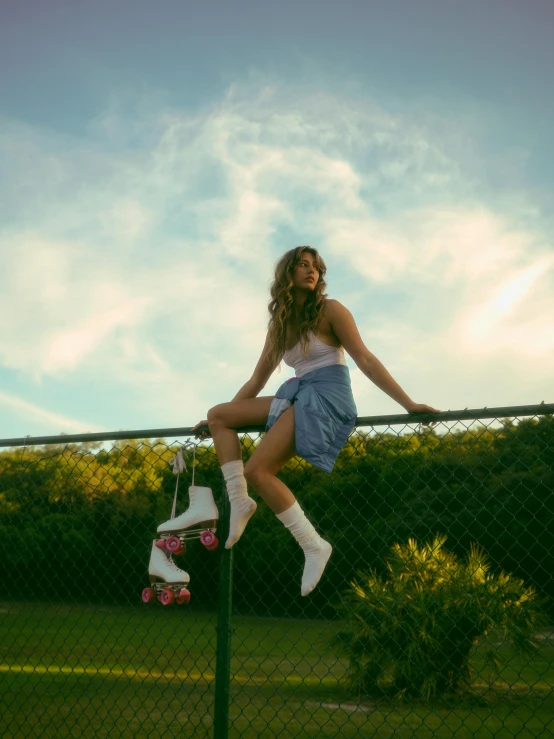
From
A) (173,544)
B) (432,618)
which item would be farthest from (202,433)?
(432,618)

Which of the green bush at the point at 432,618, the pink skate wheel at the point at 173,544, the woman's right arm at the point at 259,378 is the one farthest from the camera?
the green bush at the point at 432,618

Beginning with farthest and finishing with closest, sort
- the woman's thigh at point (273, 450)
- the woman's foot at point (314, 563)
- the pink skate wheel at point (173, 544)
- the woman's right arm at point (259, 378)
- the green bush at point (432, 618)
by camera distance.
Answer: the green bush at point (432, 618) < the woman's right arm at point (259, 378) < the pink skate wheel at point (173, 544) < the woman's thigh at point (273, 450) < the woman's foot at point (314, 563)

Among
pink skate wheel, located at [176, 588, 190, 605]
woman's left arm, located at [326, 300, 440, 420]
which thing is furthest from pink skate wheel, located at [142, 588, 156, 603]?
woman's left arm, located at [326, 300, 440, 420]

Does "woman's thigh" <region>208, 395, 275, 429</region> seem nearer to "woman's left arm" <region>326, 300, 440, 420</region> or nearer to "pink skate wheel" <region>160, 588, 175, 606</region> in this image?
"woman's left arm" <region>326, 300, 440, 420</region>

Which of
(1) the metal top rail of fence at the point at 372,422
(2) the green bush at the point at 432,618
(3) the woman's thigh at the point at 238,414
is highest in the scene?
(3) the woman's thigh at the point at 238,414

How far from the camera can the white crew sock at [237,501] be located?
2600 millimetres

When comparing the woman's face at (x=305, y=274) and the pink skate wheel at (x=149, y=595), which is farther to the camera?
the woman's face at (x=305, y=274)

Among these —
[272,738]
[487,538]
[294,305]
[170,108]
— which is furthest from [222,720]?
[487,538]

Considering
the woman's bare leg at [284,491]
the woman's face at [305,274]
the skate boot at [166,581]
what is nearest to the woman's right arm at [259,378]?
the woman's face at [305,274]

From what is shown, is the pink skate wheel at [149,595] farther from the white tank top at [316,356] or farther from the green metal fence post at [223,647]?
the white tank top at [316,356]

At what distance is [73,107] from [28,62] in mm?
732

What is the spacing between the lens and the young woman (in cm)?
255

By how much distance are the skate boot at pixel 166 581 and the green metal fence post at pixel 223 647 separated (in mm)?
138

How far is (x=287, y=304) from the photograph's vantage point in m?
2.84
